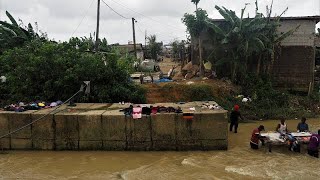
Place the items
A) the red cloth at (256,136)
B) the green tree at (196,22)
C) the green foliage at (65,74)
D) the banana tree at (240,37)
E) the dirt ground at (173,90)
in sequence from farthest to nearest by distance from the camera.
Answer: the green tree at (196,22)
the banana tree at (240,37)
the dirt ground at (173,90)
the green foliage at (65,74)
the red cloth at (256,136)

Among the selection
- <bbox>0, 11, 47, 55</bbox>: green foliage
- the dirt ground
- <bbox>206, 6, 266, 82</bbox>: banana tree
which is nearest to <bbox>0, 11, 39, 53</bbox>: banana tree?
<bbox>0, 11, 47, 55</bbox>: green foliage

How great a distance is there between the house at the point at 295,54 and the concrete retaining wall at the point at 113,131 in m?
9.72

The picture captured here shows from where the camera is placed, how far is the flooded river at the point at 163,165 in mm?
9680

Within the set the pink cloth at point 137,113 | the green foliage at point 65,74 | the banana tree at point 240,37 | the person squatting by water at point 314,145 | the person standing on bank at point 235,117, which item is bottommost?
the person squatting by water at point 314,145

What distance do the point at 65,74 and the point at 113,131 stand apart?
176 inches

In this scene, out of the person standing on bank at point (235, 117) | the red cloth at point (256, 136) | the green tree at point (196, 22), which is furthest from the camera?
the green tree at point (196, 22)

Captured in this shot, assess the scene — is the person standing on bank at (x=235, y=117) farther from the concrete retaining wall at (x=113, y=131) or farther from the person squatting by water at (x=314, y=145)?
the person squatting by water at (x=314, y=145)

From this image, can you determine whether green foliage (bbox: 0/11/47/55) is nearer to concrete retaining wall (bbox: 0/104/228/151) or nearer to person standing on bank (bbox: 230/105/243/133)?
concrete retaining wall (bbox: 0/104/228/151)

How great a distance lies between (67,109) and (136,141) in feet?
9.76

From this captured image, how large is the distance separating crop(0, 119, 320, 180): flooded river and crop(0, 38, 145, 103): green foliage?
3.79m

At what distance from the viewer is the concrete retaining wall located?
1159cm

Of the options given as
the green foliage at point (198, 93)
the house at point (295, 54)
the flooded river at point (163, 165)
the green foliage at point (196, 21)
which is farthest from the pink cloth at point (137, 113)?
the house at point (295, 54)

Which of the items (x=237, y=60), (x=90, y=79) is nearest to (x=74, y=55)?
(x=90, y=79)

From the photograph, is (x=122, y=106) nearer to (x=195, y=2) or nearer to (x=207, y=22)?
(x=207, y=22)
